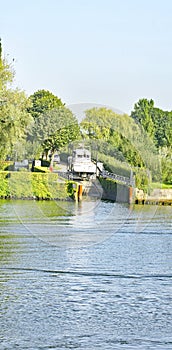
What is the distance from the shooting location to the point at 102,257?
26281mm

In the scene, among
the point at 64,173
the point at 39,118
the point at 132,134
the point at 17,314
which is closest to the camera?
the point at 17,314

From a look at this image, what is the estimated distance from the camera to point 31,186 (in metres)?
52.9

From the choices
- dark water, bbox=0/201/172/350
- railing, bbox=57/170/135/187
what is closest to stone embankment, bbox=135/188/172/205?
railing, bbox=57/170/135/187

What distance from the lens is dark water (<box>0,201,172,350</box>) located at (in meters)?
16.3

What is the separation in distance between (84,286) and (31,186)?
106ft

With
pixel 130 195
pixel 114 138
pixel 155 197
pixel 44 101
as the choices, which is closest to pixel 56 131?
pixel 114 138

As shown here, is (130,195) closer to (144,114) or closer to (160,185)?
(160,185)

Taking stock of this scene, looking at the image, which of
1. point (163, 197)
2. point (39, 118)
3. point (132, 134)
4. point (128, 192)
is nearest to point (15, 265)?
point (128, 192)

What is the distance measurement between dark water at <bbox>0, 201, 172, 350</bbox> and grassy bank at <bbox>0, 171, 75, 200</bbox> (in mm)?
15281

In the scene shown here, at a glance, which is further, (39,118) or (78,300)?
(39,118)

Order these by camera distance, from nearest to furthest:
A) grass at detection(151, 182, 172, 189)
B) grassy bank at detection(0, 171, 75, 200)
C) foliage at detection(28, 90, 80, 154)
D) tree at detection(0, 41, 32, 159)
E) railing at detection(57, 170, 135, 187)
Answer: tree at detection(0, 41, 32, 159) → grassy bank at detection(0, 171, 75, 200) → railing at detection(57, 170, 135, 187) → grass at detection(151, 182, 172, 189) → foliage at detection(28, 90, 80, 154)

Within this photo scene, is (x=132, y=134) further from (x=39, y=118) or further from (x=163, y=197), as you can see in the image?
(x=163, y=197)

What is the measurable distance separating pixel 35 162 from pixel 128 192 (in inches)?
411

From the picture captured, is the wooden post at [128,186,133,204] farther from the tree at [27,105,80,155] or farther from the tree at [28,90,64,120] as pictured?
the tree at [28,90,64,120]
